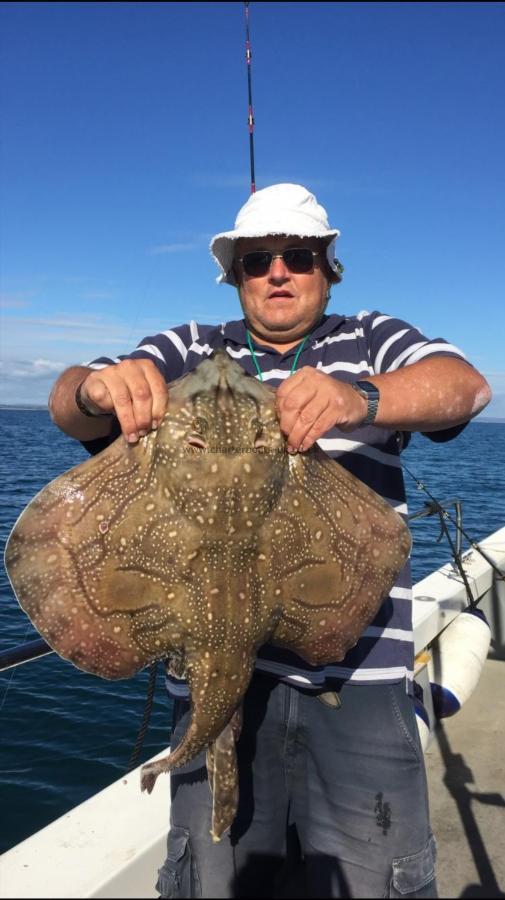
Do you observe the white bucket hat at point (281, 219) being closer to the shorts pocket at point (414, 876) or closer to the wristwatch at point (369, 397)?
the wristwatch at point (369, 397)

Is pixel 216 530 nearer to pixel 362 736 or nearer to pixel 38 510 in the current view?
pixel 38 510

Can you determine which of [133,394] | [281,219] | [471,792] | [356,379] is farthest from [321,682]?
[471,792]

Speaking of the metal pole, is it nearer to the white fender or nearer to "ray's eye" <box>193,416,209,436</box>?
"ray's eye" <box>193,416,209,436</box>

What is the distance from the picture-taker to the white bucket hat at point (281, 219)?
3.01m

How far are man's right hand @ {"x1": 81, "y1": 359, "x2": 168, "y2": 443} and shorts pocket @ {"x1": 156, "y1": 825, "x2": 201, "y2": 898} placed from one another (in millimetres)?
1921

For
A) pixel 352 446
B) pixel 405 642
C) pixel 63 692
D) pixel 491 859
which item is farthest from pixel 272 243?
pixel 63 692

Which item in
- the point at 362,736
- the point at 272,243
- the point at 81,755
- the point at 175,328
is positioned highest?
→ the point at 272,243

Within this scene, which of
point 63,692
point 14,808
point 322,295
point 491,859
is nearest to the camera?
point 322,295

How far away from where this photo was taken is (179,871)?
9.41ft

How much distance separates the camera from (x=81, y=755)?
30.1 ft

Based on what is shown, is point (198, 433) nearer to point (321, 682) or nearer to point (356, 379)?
point (356, 379)

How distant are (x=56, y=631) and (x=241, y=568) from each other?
0.71 meters

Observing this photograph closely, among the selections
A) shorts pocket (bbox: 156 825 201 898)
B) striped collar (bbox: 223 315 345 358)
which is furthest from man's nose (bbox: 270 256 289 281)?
shorts pocket (bbox: 156 825 201 898)

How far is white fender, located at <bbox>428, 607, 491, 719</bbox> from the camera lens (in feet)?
18.9
